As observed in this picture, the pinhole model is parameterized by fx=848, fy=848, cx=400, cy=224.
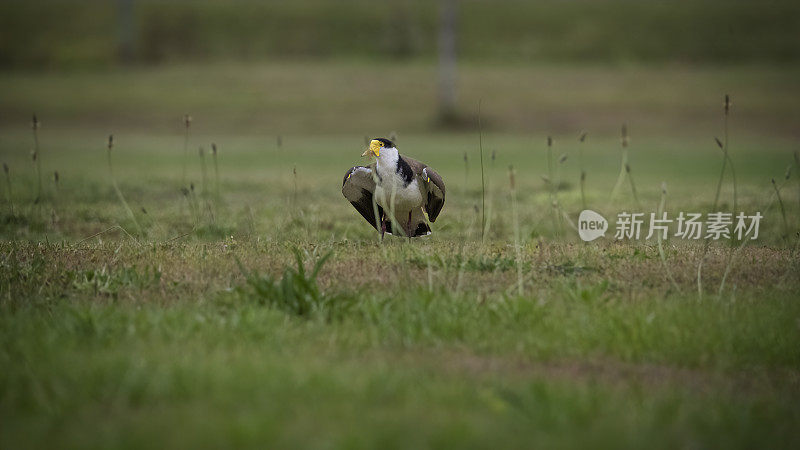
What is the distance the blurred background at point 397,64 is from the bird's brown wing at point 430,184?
2948cm

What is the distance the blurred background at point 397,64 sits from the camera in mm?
39844

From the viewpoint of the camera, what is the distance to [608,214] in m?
11.0

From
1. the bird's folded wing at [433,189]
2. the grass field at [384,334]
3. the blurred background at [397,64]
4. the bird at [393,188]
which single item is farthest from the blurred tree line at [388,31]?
the bird at [393,188]

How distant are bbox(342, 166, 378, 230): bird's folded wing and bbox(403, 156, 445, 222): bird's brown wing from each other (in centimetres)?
39

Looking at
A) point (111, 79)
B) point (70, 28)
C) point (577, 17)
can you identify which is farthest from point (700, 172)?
point (70, 28)

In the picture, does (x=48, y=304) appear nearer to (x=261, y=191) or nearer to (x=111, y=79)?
(x=261, y=191)

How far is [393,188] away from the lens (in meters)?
7.31

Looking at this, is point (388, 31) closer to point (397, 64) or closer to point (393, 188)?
point (397, 64)

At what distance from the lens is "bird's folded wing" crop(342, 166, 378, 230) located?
7.67 metres

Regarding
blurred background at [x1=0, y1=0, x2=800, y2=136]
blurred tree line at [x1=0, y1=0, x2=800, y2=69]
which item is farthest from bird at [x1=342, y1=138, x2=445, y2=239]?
blurred tree line at [x1=0, y1=0, x2=800, y2=69]

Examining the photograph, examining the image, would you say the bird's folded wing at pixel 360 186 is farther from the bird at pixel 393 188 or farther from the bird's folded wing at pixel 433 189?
the bird's folded wing at pixel 433 189

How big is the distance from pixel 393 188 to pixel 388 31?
60.0 meters

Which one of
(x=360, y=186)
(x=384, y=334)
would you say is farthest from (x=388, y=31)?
(x=384, y=334)

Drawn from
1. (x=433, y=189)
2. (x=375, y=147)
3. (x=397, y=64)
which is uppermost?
(x=397, y=64)
